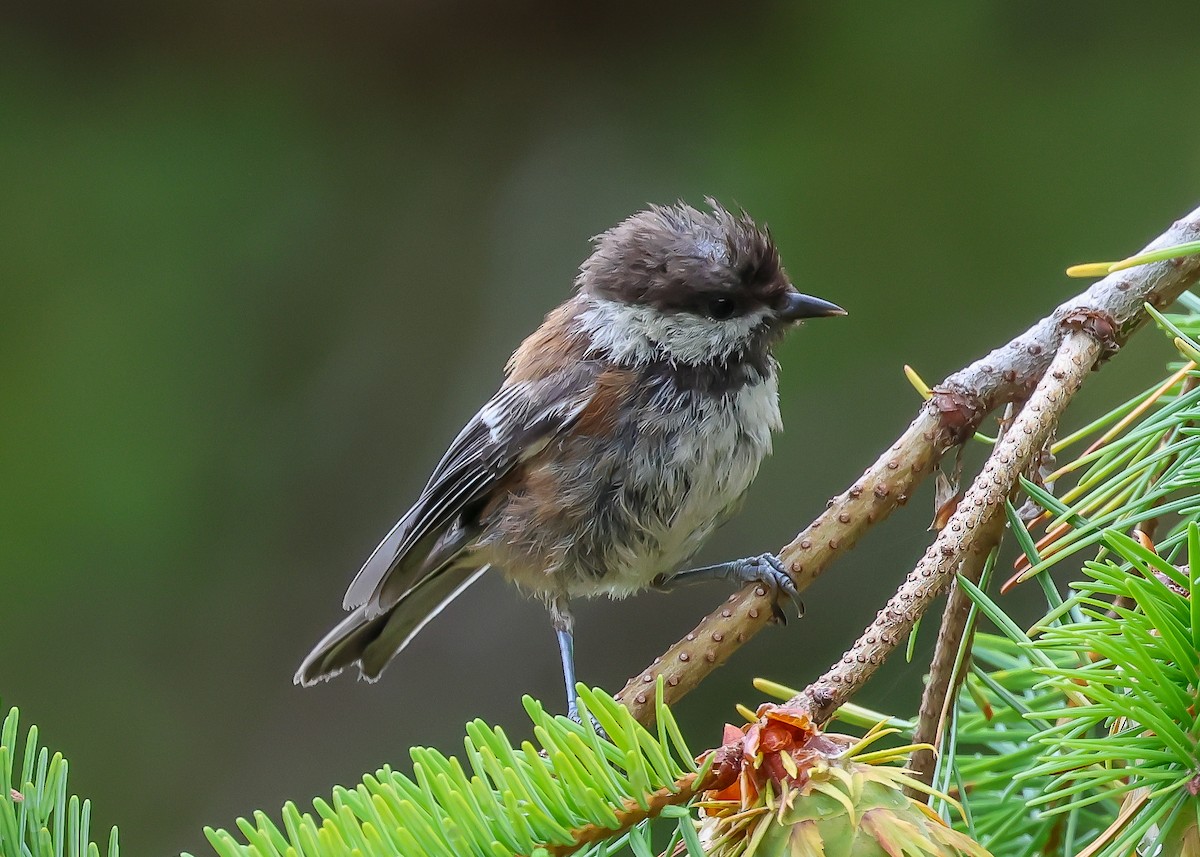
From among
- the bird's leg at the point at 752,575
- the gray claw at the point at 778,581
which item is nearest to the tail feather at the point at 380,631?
the bird's leg at the point at 752,575

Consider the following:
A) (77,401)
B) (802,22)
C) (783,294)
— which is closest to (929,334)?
(802,22)

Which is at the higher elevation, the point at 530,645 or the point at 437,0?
the point at 437,0

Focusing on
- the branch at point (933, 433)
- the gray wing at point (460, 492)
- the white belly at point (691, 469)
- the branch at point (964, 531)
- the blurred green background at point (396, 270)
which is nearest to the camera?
the branch at point (964, 531)

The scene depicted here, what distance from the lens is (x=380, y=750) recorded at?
280 centimetres

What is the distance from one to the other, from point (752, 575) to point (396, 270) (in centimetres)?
204

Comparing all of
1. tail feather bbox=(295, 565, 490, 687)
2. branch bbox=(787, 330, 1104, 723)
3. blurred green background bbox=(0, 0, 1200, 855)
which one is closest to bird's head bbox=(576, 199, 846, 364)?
tail feather bbox=(295, 565, 490, 687)

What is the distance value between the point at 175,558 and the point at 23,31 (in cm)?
128

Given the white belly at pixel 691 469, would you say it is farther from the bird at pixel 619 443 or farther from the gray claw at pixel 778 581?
the gray claw at pixel 778 581

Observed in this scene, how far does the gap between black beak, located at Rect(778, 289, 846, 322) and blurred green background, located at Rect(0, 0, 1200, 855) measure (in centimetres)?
87

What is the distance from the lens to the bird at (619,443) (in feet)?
4.93

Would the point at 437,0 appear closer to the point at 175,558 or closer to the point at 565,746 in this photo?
the point at 175,558

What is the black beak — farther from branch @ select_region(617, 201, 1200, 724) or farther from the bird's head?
branch @ select_region(617, 201, 1200, 724)

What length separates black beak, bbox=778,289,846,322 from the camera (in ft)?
5.09

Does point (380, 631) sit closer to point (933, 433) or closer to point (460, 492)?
point (460, 492)
